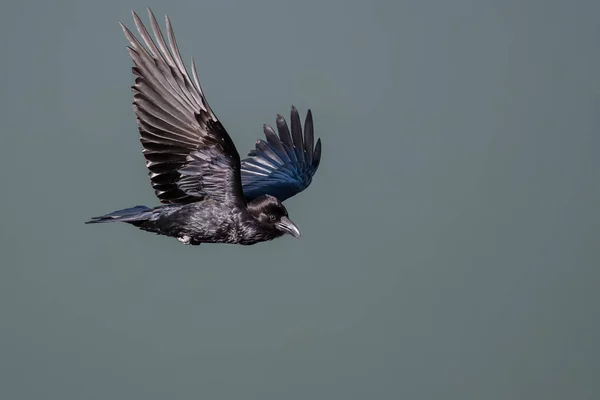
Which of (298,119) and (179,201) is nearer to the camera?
(179,201)

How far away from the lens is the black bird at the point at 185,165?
675cm

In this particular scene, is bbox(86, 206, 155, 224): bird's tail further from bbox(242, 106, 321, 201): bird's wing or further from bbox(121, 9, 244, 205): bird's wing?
bbox(242, 106, 321, 201): bird's wing

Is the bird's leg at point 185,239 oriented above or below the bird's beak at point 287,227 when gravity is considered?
below

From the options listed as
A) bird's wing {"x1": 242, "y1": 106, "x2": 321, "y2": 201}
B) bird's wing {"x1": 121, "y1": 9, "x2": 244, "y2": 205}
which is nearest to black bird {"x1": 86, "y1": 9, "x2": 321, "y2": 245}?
bird's wing {"x1": 121, "y1": 9, "x2": 244, "y2": 205}

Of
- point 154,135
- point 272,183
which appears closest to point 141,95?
point 154,135

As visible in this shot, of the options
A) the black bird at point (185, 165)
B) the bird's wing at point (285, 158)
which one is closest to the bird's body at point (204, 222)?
the black bird at point (185, 165)

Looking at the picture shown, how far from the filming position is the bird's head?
23.2 feet

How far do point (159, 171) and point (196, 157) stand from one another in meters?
0.30

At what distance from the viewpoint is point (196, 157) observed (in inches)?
271

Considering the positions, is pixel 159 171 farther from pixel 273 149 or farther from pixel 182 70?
pixel 273 149

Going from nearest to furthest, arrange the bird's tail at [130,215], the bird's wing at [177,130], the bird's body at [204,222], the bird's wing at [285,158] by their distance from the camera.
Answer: the bird's wing at [177,130] → the bird's tail at [130,215] → the bird's body at [204,222] → the bird's wing at [285,158]

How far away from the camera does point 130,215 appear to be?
7090mm

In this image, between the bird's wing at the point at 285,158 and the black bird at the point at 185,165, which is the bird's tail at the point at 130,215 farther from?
the bird's wing at the point at 285,158

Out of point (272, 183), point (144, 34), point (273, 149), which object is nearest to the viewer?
point (144, 34)
